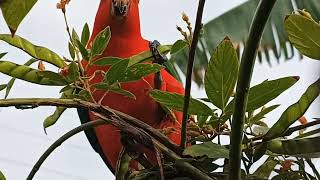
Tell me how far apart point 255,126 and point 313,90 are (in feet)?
0.38

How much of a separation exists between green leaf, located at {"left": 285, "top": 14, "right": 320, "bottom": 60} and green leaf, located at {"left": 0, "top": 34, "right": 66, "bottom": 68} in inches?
7.7

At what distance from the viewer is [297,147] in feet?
1.11

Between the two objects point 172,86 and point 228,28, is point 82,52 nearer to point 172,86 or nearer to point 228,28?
point 172,86

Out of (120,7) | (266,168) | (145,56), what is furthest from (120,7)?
(266,168)

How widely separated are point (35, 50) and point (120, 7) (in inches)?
14.8

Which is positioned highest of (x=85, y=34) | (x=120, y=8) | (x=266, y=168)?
(x=120, y=8)

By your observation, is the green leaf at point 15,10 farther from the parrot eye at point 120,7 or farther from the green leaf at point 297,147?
the parrot eye at point 120,7

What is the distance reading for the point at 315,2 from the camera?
258cm

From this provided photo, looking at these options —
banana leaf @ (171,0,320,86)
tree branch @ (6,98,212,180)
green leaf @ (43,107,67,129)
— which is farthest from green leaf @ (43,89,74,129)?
banana leaf @ (171,0,320,86)

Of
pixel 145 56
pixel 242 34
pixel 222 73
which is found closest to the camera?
pixel 222 73

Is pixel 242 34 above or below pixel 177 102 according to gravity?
above

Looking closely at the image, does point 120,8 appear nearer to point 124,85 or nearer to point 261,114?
point 124,85

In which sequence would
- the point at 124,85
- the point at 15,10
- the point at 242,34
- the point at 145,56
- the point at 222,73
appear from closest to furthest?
the point at 15,10 < the point at 222,73 < the point at 145,56 < the point at 124,85 < the point at 242,34

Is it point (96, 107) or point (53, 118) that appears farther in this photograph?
point (53, 118)
